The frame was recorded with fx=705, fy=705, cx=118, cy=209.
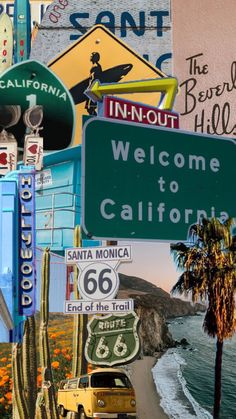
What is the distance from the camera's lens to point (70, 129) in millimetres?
15992

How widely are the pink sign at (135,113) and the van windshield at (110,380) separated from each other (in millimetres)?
6772

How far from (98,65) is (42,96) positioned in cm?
172

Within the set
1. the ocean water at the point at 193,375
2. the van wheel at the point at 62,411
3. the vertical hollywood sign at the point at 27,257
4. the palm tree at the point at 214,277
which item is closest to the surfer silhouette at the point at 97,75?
the vertical hollywood sign at the point at 27,257

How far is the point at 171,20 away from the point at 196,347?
7.94m

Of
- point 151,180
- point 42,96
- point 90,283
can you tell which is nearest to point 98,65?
point 42,96

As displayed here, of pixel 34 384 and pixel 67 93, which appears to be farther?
pixel 67 93

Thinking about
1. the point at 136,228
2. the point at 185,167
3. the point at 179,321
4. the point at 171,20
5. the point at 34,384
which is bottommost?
the point at 34,384

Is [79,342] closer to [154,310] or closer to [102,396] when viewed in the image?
[102,396]

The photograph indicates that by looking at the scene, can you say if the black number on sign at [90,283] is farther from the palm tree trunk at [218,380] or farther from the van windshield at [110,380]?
the palm tree trunk at [218,380]

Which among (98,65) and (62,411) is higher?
(98,65)

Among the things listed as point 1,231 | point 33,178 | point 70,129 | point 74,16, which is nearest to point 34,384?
point 1,231

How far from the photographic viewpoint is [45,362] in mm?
14141

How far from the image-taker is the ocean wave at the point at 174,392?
1320 centimetres

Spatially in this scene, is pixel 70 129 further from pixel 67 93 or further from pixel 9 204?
pixel 9 204
